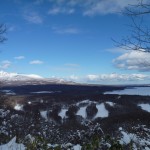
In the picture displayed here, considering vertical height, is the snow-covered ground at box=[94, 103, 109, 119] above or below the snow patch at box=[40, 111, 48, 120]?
above

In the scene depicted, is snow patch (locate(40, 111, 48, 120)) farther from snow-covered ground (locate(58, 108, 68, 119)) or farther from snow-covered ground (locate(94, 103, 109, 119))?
snow-covered ground (locate(94, 103, 109, 119))

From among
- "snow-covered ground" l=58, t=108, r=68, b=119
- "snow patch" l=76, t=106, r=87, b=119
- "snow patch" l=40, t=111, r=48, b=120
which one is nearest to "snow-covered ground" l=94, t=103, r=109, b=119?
"snow patch" l=76, t=106, r=87, b=119

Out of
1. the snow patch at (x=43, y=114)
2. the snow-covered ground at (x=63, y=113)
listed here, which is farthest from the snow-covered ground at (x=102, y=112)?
the snow patch at (x=43, y=114)

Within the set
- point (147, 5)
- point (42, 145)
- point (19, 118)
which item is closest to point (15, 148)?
point (42, 145)

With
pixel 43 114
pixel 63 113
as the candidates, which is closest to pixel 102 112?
pixel 63 113

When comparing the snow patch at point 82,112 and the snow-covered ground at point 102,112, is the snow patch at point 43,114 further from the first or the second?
the snow-covered ground at point 102,112

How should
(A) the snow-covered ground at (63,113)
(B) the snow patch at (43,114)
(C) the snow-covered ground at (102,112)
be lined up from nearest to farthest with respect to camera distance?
1. (B) the snow patch at (43,114)
2. (A) the snow-covered ground at (63,113)
3. (C) the snow-covered ground at (102,112)

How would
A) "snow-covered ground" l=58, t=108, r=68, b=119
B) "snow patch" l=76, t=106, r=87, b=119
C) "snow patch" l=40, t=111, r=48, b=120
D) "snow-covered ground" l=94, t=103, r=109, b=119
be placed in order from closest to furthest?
"snow patch" l=40, t=111, r=48, b=120
"snow-covered ground" l=58, t=108, r=68, b=119
"snow-covered ground" l=94, t=103, r=109, b=119
"snow patch" l=76, t=106, r=87, b=119

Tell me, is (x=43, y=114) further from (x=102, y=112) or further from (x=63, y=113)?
(x=102, y=112)

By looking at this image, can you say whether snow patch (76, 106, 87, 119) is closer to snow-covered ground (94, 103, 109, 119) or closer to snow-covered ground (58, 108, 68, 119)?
snow-covered ground (94, 103, 109, 119)

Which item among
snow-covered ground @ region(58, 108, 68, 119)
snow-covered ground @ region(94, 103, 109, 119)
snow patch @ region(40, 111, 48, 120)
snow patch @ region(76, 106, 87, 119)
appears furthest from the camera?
snow patch @ region(76, 106, 87, 119)

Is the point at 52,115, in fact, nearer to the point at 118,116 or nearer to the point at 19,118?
the point at 19,118

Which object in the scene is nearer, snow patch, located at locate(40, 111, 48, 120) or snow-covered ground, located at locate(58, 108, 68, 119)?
snow patch, located at locate(40, 111, 48, 120)
